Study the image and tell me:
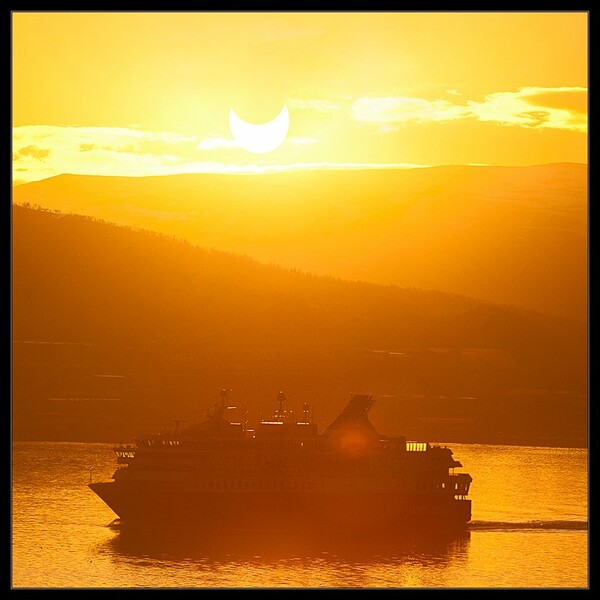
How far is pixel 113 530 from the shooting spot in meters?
65.5

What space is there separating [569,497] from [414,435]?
72275 mm

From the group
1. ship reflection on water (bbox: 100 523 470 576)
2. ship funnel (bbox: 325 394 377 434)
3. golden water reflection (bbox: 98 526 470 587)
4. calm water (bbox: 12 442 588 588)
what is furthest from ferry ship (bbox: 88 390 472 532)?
calm water (bbox: 12 442 588 588)

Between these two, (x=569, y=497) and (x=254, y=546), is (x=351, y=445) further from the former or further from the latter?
(x=569, y=497)

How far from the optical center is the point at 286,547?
60719 millimetres

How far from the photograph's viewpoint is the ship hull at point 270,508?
216 feet

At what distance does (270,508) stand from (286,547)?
587cm

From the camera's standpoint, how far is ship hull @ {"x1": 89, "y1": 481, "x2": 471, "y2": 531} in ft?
216

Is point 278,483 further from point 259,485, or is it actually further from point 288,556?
point 288,556


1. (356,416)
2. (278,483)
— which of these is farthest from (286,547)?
(356,416)

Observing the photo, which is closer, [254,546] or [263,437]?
[254,546]

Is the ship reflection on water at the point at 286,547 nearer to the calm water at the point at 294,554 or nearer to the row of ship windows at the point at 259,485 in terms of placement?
the calm water at the point at 294,554
